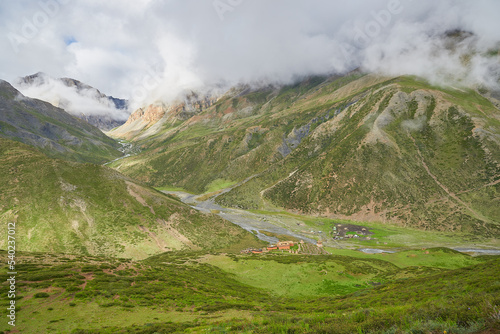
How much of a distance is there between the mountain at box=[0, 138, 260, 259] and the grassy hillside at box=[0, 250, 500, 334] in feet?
93.6

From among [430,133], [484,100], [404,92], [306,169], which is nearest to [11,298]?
A: [306,169]

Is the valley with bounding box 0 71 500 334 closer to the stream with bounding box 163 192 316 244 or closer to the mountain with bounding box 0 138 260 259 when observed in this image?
the mountain with bounding box 0 138 260 259

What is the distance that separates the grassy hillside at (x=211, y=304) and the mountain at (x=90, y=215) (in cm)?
2854

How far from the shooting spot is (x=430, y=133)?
152 meters

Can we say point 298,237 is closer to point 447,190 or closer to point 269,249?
point 269,249

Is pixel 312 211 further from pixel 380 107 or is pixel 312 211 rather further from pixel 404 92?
pixel 404 92

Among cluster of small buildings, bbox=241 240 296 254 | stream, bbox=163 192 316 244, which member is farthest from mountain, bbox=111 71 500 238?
cluster of small buildings, bbox=241 240 296 254

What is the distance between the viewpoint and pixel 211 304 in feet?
102

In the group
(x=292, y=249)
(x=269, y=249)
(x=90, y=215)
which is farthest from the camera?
(x=292, y=249)

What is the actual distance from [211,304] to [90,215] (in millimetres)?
61522

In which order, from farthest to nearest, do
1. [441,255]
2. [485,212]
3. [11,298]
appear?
[485,212]
[441,255]
[11,298]

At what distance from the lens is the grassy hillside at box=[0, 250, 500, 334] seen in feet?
42.8

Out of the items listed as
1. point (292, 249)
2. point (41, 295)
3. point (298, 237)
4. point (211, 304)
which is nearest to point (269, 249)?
point (292, 249)

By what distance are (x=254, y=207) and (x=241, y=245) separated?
255 feet
